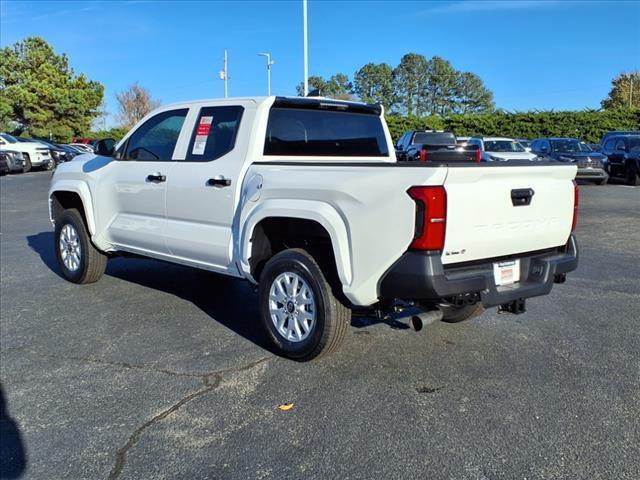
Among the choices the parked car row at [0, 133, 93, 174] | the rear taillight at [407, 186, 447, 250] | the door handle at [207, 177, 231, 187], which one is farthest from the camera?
the parked car row at [0, 133, 93, 174]

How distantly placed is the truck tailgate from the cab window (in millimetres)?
2914

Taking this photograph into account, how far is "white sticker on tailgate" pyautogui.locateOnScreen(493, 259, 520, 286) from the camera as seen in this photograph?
13.1ft

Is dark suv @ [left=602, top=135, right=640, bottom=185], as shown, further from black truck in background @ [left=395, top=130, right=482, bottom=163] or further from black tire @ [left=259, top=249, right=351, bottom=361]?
black tire @ [left=259, top=249, right=351, bottom=361]

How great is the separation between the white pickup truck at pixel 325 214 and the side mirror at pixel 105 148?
4cm

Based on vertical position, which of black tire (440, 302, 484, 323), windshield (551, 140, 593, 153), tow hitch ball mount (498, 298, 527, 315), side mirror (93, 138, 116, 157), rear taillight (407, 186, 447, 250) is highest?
side mirror (93, 138, 116, 157)

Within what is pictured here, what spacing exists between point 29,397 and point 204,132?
2523 millimetres

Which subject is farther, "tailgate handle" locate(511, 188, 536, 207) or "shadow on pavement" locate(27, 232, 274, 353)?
"shadow on pavement" locate(27, 232, 274, 353)

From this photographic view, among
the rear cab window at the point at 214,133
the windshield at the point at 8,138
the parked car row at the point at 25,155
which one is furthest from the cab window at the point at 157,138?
the windshield at the point at 8,138

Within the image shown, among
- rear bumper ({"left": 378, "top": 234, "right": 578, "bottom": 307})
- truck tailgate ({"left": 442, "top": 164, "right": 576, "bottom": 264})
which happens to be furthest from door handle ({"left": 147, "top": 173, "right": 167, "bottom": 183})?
truck tailgate ({"left": 442, "top": 164, "right": 576, "bottom": 264})

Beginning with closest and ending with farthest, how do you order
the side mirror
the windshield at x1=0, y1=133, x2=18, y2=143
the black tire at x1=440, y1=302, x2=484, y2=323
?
the black tire at x1=440, y1=302, x2=484, y2=323, the side mirror, the windshield at x1=0, y1=133, x2=18, y2=143

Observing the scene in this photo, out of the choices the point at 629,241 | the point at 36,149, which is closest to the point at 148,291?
the point at 629,241

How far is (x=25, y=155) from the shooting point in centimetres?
2692

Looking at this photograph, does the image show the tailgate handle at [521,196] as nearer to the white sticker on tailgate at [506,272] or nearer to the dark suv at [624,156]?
the white sticker on tailgate at [506,272]

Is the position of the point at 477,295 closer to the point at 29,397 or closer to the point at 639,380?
the point at 639,380
